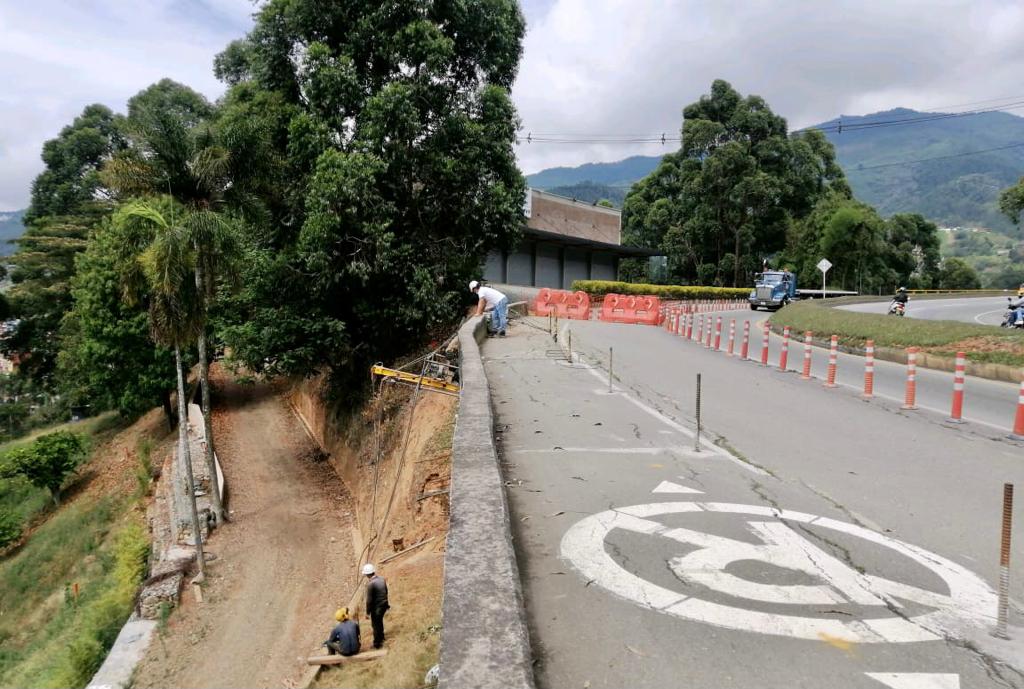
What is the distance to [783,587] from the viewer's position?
15.5ft

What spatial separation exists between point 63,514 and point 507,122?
931 inches

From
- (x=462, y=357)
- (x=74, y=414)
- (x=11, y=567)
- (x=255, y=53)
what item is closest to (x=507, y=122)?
(x=255, y=53)

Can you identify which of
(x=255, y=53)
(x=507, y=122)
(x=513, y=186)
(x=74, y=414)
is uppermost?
(x=255, y=53)

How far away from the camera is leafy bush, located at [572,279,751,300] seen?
1703 inches

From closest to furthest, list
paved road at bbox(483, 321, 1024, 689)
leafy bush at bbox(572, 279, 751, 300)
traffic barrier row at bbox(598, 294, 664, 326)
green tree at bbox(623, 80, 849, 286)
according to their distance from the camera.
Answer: paved road at bbox(483, 321, 1024, 689)
traffic barrier row at bbox(598, 294, 664, 326)
leafy bush at bbox(572, 279, 751, 300)
green tree at bbox(623, 80, 849, 286)

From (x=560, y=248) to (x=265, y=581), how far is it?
35.8 meters

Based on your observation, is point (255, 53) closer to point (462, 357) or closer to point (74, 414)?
point (462, 357)

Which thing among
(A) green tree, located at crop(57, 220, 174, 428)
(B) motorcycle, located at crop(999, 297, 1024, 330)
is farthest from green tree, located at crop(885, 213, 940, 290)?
(A) green tree, located at crop(57, 220, 174, 428)

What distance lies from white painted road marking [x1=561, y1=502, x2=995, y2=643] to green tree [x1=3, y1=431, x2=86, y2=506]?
102 feet

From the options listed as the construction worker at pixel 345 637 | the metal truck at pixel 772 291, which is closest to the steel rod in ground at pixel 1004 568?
the construction worker at pixel 345 637

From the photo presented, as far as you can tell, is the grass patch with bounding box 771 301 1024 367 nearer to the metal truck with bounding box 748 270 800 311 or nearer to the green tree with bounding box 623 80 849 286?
the metal truck with bounding box 748 270 800 311

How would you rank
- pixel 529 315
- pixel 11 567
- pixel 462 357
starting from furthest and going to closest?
pixel 529 315 → pixel 11 567 → pixel 462 357

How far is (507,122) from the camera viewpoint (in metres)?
21.8

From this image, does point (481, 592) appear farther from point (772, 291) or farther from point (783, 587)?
point (772, 291)
